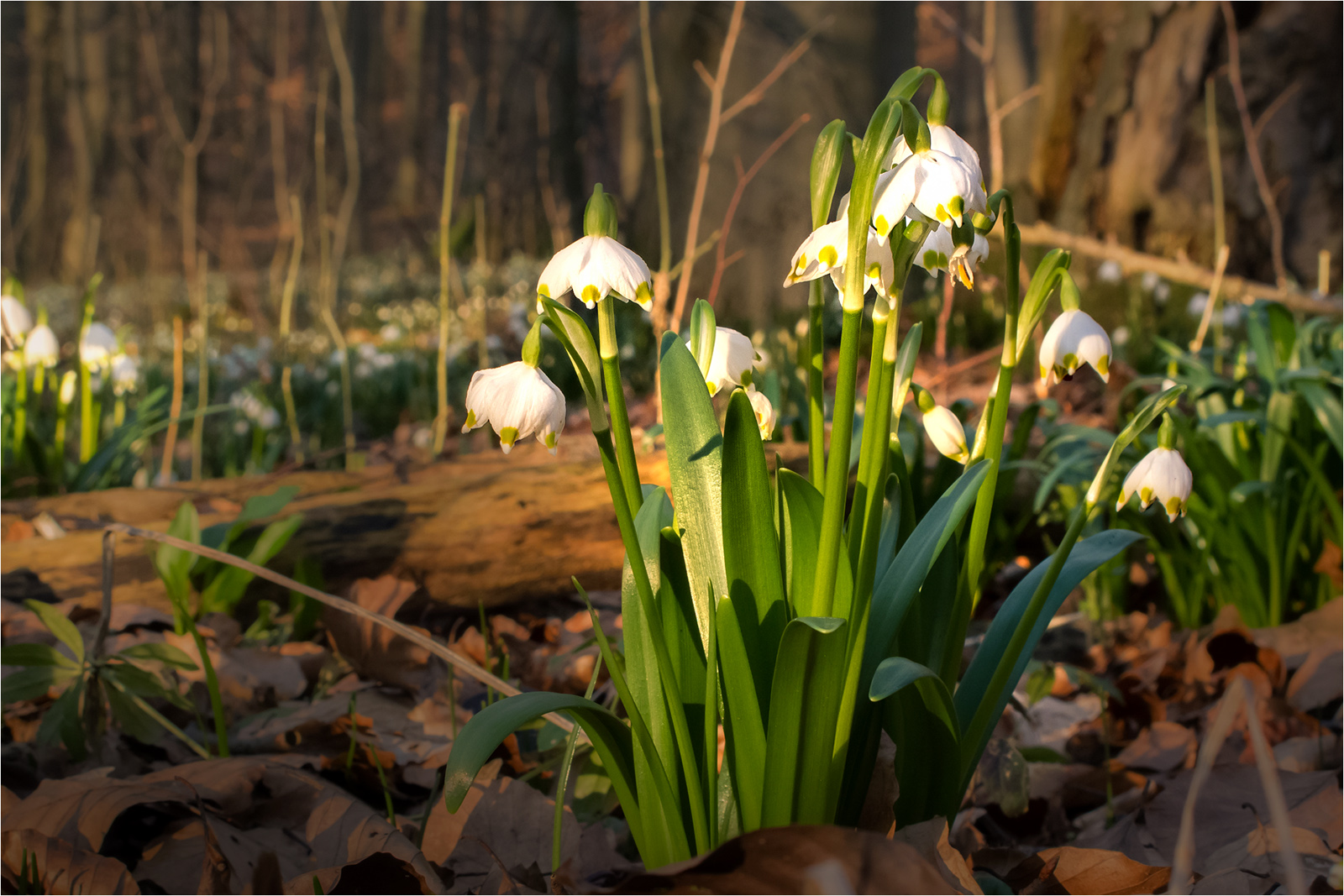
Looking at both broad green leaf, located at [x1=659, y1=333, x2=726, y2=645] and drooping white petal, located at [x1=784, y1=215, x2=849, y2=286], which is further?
broad green leaf, located at [x1=659, y1=333, x2=726, y2=645]

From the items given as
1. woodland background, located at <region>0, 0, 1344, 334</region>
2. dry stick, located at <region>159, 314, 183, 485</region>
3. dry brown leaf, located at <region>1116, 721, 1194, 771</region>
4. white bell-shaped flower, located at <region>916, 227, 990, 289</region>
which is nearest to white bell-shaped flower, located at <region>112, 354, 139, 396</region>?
dry stick, located at <region>159, 314, 183, 485</region>

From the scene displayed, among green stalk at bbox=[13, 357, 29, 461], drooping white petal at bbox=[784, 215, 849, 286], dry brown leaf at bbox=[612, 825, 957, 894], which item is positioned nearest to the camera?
dry brown leaf at bbox=[612, 825, 957, 894]

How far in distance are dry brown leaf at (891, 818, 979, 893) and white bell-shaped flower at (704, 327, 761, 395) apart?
517mm

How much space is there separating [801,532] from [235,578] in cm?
156

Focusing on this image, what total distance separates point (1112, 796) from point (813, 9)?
5310mm

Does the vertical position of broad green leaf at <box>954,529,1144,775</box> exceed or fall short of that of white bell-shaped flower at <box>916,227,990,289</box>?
it falls short

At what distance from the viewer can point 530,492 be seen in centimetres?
240

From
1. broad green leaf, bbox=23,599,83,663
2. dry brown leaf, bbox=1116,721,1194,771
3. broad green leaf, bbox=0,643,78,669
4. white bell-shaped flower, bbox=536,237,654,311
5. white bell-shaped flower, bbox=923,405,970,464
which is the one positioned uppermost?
white bell-shaped flower, bbox=536,237,654,311

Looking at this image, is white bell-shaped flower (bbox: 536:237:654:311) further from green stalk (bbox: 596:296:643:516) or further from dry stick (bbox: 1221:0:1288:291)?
dry stick (bbox: 1221:0:1288:291)

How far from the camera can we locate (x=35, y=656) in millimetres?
1257

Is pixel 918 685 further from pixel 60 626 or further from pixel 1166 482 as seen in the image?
pixel 60 626

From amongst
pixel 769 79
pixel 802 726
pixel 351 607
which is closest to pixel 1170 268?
pixel 769 79

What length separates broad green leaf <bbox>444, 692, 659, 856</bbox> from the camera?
2.88ft

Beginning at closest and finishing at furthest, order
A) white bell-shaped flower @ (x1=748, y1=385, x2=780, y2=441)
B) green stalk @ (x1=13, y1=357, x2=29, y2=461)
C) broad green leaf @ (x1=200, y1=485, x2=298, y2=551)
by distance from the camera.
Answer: white bell-shaped flower @ (x1=748, y1=385, x2=780, y2=441), broad green leaf @ (x1=200, y1=485, x2=298, y2=551), green stalk @ (x1=13, y1=357, x2=29, y2=461)
